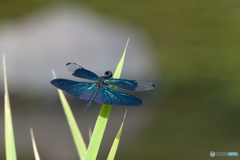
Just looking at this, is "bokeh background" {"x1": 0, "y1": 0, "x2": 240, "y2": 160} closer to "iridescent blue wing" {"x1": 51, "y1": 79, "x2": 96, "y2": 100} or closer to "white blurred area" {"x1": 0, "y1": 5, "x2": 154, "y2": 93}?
"white blurred area" {"x1": 0, "y1": 5, "x2": 154, "y2": 93}

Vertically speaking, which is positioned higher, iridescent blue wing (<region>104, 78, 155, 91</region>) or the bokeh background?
the bokeh background

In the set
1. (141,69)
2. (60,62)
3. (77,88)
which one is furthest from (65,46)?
(77,88)

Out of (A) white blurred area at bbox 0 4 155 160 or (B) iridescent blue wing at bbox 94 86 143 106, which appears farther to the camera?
(A) white blurred area at bbox 0 4 155 160

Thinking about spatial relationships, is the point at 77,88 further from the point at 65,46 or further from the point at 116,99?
the point at 65,46

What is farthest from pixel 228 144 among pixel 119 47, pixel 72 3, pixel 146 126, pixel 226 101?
pixel 72 3

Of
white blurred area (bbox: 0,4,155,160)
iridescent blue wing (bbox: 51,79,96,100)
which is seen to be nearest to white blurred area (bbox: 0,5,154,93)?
white blurred area (bbox: 0,4,155,160)

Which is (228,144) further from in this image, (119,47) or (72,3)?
(72,3)
